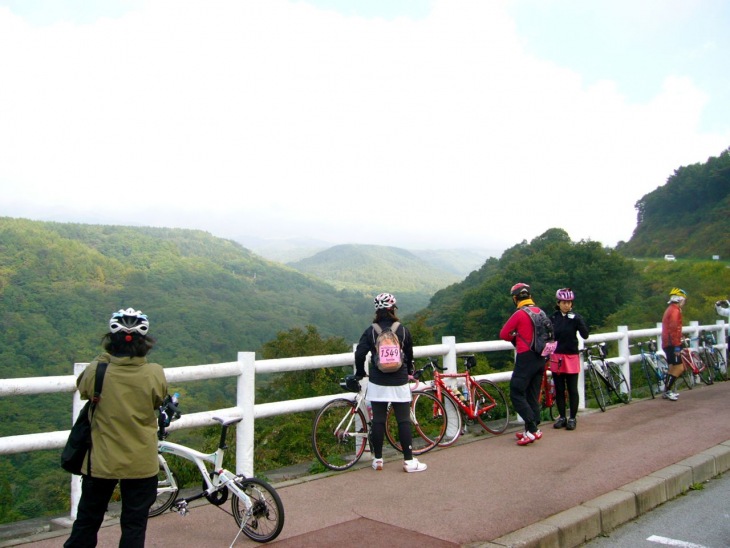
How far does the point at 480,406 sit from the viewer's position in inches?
339

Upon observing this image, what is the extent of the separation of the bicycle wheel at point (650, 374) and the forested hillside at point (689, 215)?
307 feet

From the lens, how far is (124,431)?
3.78m

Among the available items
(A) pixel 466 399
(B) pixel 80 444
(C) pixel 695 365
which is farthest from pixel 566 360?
(B) pixel 80 444

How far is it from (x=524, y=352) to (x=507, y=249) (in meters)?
112

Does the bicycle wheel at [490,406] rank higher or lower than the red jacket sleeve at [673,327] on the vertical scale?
lower

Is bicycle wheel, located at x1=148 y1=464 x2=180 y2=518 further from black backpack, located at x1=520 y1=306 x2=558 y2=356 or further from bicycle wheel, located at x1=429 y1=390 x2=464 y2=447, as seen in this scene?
black backpack, located at x1=520 y1=306 x2=558 y2=356

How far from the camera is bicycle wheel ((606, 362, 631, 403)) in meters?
11.0

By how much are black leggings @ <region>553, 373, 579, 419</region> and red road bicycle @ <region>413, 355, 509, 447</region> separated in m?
0.79

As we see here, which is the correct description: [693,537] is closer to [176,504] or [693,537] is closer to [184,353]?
[176,504]

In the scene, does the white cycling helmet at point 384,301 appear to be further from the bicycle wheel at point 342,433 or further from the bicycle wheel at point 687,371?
the bicycle wheel at point 687,371

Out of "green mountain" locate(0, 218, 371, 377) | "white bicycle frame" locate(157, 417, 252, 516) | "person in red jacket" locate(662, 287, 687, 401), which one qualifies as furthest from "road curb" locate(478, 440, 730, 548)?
"green mountain" locate(0, 218, 371, 377)

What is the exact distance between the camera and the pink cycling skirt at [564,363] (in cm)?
920

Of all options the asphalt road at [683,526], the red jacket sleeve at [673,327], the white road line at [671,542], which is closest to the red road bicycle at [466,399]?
the asphalt road at [683,526]

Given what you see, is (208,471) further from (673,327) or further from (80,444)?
(673,327)
